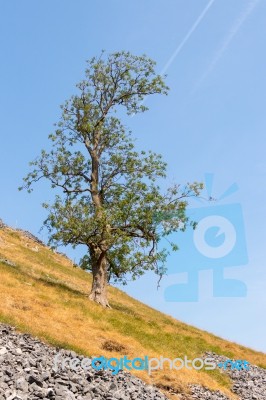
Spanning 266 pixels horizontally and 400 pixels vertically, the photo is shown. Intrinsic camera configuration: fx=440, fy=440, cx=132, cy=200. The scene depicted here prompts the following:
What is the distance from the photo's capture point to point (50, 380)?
43.1 feet

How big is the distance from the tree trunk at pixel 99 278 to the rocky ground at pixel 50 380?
1623 cm

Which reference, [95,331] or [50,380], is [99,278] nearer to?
[95,331]

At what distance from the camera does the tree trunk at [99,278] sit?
1414 inches

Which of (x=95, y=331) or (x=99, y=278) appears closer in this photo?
(x=95, y=331)

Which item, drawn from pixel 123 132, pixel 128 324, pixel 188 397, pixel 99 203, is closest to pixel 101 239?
pixel 99 203

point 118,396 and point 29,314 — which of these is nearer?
point 118,396

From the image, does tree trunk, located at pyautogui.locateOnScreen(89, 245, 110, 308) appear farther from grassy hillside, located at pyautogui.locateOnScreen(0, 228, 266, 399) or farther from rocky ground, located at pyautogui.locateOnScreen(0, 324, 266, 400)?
rocky ground, located at pyautogui.locateOnScreen(0, 324, 266, 400)

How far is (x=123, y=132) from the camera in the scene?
136ft

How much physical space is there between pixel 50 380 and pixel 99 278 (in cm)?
2364

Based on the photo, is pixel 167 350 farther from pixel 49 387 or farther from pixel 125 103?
pixel 125 103

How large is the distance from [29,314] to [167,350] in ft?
29.0

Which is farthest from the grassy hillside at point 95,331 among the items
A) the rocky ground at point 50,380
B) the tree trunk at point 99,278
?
the tree trunk at point 99,278

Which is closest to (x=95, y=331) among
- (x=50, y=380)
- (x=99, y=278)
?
(x=99, y=278)

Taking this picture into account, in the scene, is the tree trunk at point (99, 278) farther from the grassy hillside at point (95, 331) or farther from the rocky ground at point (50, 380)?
the rocky ground at point (50, 380)
